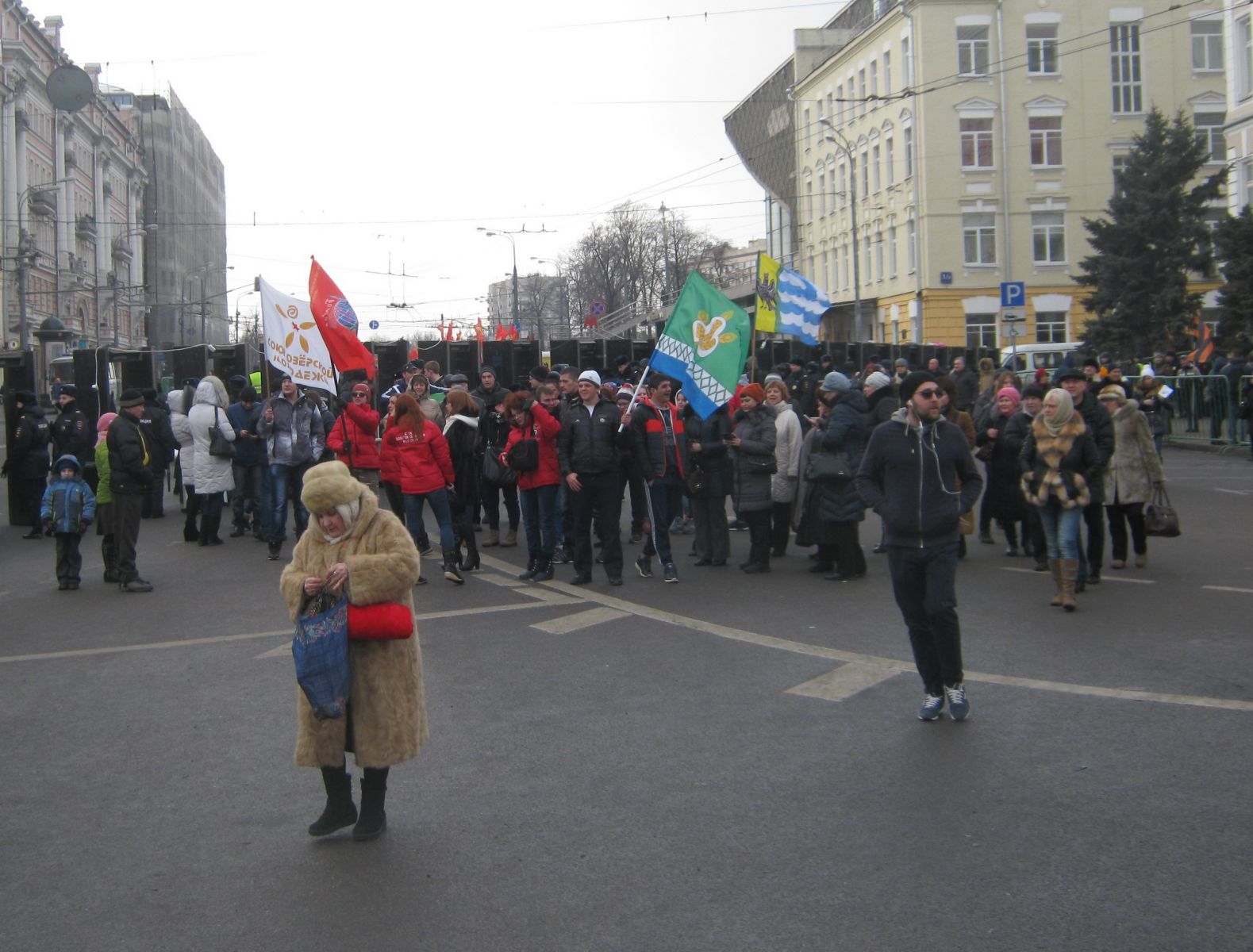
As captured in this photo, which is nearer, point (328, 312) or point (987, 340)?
point (328, 312)

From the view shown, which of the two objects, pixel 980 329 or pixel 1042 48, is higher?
pixel 1042 48

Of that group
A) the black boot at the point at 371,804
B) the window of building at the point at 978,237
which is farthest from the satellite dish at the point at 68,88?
the window of building at the point at 978,237

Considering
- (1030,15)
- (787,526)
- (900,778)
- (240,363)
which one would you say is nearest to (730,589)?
(787,526)

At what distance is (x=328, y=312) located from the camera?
42.6 ft

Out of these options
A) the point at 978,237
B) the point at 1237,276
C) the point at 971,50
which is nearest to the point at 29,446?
the point at 1237,276

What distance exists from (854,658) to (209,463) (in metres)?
8.81

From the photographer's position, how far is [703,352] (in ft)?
40.1

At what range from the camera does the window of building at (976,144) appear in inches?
2116

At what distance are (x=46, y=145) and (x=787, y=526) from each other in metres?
61.9

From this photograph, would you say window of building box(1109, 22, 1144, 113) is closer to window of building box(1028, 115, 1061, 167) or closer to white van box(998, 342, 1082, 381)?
window of building box(1028, 115, 1061, 167)

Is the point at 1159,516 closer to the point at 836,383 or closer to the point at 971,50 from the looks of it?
the point at 836,383

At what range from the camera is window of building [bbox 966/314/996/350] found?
53.6 meters

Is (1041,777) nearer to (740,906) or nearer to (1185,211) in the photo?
(740,906)

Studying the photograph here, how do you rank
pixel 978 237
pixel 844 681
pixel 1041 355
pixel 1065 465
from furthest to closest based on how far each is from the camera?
pixel 978 237 → pixel 1041 355 → pixel 1065 465 → pixel 844 681
